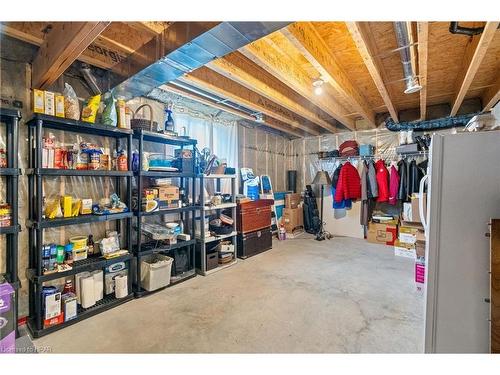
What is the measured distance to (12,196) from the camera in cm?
182

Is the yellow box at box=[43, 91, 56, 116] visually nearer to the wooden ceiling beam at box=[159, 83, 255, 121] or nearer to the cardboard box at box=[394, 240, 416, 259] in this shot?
the wooden ceiling beam at box=[159, 83, 255, 121]

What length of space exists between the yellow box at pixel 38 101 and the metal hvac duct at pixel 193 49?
0.58m

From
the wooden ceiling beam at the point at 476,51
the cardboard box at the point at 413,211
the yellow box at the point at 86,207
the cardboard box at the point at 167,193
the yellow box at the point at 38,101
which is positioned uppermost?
the wooden ceiling beam at the point at 476,51

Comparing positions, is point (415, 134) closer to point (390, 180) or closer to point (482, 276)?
point (390, 180)

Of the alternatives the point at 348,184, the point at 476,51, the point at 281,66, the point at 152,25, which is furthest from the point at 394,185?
the point at 152,25

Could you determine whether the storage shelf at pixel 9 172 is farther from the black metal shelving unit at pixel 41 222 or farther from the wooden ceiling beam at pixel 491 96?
the wooden ceiling beam at pixel 491 96

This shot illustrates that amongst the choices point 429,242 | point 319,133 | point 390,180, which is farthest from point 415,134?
point 429,242

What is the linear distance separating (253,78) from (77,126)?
1.78 metres

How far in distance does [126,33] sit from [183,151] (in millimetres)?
1267

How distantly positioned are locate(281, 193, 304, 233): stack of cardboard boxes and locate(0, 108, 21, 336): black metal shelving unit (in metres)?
4.08

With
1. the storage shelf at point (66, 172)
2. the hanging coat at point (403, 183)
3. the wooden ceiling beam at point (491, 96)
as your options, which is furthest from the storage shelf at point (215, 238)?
the wooden ceiling beam at point (491, 96)

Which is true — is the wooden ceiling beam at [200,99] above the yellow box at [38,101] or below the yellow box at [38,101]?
above

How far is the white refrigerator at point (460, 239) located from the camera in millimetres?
1225

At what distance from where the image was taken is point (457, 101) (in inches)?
127
